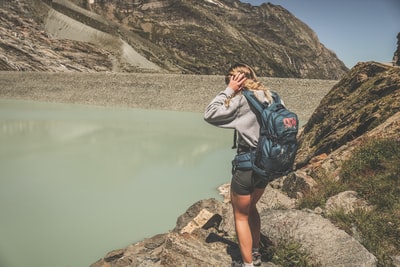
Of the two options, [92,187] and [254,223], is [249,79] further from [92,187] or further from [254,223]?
[92,187]

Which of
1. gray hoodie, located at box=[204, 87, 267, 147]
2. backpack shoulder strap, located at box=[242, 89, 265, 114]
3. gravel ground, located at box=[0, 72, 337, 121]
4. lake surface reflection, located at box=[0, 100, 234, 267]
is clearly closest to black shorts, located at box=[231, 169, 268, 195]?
gray hoodie, located at box=[204, 87, 267, 147]

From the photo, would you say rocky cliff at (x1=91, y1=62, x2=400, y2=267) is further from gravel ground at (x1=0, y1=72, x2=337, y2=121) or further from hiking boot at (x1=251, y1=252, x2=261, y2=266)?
gravel ground at (x1=0, y1=72, x2=337, y2=121)

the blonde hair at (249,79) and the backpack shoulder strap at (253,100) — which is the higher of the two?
the blonde hair at (249,79)

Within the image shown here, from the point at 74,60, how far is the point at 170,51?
1552 inches

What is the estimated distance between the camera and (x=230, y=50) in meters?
98.2

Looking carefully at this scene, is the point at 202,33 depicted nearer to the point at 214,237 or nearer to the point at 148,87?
the point at 148,87

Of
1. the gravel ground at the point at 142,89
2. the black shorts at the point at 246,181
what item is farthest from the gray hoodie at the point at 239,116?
the gravel ground at the point at 142,89

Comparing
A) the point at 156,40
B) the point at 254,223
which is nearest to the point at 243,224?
the point at 254,223

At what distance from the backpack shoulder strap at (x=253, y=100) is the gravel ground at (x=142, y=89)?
24702 millimetres

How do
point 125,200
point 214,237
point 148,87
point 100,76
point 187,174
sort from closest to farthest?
point 214,237, point 125,200, point 187,174, point 148,87, point 100,76

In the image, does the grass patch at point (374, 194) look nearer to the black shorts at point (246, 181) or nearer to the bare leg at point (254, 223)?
the bare leg at point (254, 223)

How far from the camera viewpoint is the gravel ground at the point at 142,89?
2750 cm

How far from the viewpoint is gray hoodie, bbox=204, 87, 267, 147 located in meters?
2.79

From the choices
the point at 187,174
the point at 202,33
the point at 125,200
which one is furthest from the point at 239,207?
the point at 202,33
